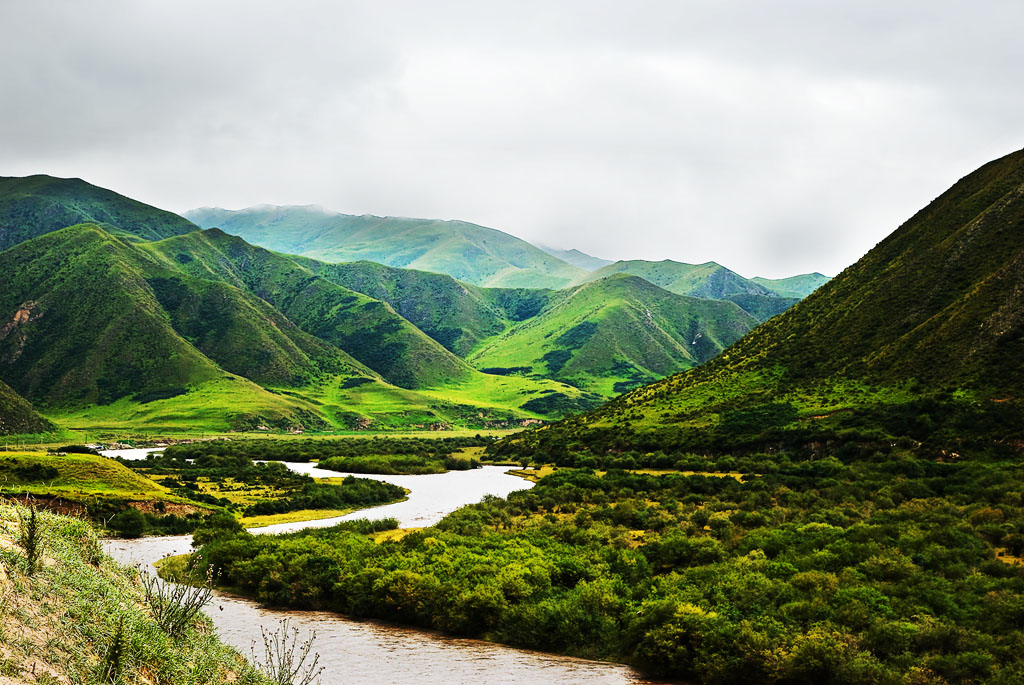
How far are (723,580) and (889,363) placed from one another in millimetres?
93169

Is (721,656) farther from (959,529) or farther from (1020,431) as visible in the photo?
(1020,431)

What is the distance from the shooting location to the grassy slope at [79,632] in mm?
21578

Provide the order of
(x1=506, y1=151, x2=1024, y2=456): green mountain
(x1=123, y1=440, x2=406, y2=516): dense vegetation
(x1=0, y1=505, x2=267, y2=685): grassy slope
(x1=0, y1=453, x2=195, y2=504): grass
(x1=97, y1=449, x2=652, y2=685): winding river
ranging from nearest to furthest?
(x1=0, y1=505, x2=267, y2=685): grassy slope
(x1=97, y1=449, x2=652, y2=685): winding river
(x1=0, y1=453, x2=195, y2=504): grass
(x1=123, y1=440, x2=406, y2=516): dense vegetation
(x1=506, y1=151, x2=1024, y2=456): green mountain

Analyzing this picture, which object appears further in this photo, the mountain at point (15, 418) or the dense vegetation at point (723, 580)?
the mountain at point (15, 418)

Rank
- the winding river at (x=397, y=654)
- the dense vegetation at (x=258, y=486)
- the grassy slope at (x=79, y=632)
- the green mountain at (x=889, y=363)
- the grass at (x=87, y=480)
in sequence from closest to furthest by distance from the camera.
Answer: the grassy slope at (x=79, y=632) < the winding river at (x=397, y=654) < the grass at (x=87, y=480) < the dense vegetation at (x=258, y=486) < the green mountain at (x=889, y=363)

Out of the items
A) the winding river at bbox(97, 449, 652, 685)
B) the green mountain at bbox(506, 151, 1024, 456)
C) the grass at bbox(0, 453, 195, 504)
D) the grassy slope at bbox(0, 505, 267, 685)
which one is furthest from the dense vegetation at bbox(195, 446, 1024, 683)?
the grass at bbox(0, 453, 195, 504)

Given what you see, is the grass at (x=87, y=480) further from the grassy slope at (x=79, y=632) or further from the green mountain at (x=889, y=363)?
the green mountain at (x=889, y=363)

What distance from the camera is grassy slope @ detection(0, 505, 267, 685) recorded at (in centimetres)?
2158

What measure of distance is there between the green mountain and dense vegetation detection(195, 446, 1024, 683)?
25361 millimetres

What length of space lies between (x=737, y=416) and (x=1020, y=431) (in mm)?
47434

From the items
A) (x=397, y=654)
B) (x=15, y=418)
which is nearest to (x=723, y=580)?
(x=397, y=654)

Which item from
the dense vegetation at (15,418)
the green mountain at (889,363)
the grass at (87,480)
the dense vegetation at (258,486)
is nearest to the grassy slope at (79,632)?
the grass at (87,480)

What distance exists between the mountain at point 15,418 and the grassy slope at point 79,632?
176 m

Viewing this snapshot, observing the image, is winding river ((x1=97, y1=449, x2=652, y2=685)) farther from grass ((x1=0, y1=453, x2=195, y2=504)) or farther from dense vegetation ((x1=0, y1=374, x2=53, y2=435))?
dense vegetation ((x1=0, y1=374, x2=53, y2=435))
